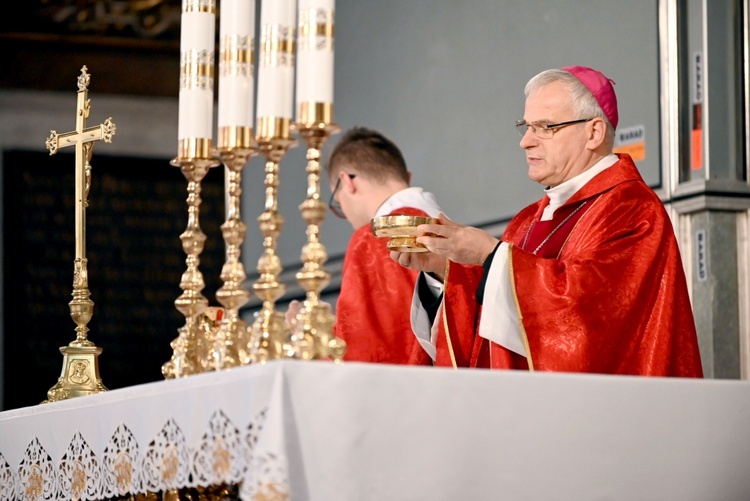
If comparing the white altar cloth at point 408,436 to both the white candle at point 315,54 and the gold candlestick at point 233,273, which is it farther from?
the white candle at point 315,54

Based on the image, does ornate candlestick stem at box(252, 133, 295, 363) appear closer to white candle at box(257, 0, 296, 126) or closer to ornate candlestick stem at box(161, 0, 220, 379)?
white candle at box(257, 0, 296, 126)

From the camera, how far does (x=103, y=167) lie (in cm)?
1067

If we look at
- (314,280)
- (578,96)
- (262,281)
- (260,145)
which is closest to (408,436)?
(314,280)

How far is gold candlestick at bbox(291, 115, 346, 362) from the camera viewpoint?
281 centimetres

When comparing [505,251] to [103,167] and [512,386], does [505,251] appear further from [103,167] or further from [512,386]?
[103,167]

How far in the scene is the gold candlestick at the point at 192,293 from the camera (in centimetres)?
323

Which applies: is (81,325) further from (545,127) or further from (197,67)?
(545,127)

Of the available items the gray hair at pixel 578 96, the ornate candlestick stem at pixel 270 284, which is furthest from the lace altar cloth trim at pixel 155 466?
the gray hair at pixel 578 96

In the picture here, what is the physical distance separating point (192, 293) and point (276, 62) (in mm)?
591

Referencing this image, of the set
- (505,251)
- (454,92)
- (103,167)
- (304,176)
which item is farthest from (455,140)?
(103,167)

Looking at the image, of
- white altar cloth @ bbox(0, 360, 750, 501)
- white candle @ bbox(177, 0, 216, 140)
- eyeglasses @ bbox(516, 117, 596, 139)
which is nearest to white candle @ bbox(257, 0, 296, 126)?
white candle @ bbox(177, 0, 216, 140)

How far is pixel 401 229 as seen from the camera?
138 inches

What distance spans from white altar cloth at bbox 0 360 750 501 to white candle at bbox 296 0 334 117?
0.66 m

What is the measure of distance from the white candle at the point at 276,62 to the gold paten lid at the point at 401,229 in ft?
1.72
